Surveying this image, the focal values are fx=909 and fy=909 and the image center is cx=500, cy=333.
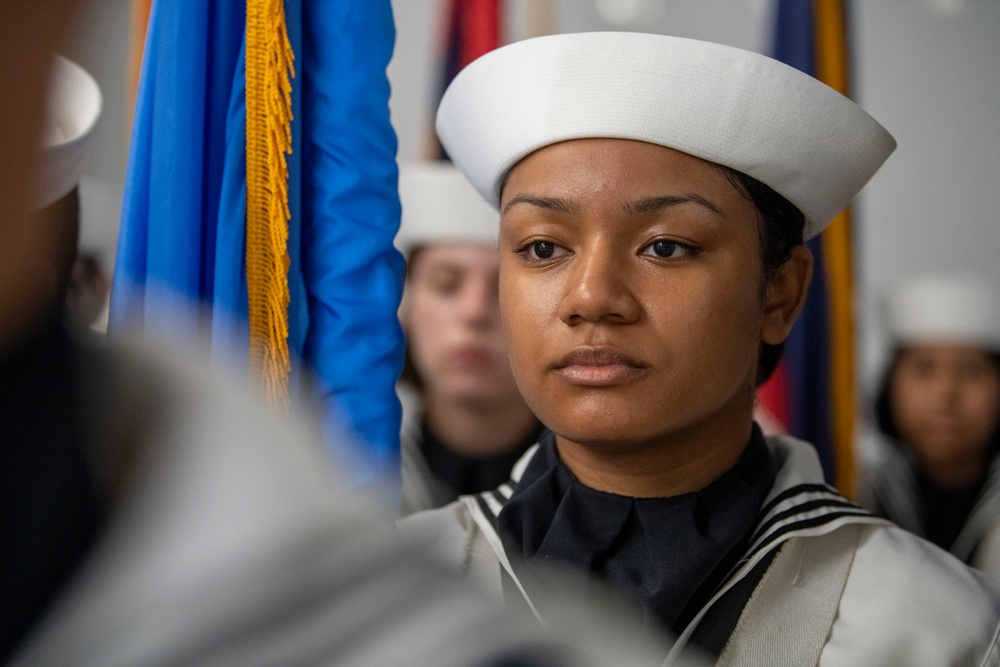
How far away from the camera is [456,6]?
2.07 meters

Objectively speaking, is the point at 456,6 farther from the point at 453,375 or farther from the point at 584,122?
the point at 584,122

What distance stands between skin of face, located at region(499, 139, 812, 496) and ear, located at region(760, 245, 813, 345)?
0.04 m

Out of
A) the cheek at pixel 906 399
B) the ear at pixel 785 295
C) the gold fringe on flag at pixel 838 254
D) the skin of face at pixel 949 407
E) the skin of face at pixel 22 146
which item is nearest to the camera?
the skin of face at pixel 22 146

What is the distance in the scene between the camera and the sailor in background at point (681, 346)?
3.33 feet

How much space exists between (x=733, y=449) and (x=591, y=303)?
304mm

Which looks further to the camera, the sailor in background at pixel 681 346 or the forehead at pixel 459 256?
the forehead at pixel 459 256

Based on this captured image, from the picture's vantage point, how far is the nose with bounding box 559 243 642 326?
39.2 inches

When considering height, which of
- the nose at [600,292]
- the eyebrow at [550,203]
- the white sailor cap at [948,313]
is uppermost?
the eyebrow at [550,203]

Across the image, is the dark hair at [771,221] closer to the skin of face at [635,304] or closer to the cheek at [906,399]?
the skin of face at [635,304]

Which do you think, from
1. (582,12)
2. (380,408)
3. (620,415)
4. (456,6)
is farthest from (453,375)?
(582,12)

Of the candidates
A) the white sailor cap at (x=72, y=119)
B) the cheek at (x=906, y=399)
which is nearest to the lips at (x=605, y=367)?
the white sailor cap at (x=72, y=119)

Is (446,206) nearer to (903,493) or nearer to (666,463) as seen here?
(666,463)

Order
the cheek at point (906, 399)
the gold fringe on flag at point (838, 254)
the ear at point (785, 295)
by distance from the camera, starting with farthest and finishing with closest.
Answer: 1. the cheek at point (906, 399)
2. the gold fringe on flag at point (838, 254)
3. the ear at point (785, 295)

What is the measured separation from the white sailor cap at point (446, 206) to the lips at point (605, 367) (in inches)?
43.6
